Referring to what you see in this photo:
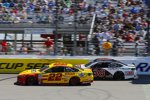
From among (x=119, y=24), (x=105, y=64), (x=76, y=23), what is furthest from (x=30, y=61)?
(x=119, y=24)

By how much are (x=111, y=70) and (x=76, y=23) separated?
5893mm

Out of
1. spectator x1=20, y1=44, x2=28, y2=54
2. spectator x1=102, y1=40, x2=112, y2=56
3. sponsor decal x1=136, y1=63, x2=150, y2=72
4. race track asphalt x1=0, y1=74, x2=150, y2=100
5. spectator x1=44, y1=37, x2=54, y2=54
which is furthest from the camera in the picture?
spectator x1=20, y1=44, x2=28, y2=54

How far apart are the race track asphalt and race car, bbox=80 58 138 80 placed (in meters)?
0.50

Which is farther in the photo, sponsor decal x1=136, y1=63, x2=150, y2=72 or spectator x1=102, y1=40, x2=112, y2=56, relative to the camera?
spectator x1=102, y1=40, x2=112, y2=56

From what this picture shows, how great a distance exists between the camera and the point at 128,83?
81.4 feet

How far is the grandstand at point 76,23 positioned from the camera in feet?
94.2

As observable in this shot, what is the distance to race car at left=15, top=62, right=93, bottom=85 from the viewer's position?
23688 millimetres

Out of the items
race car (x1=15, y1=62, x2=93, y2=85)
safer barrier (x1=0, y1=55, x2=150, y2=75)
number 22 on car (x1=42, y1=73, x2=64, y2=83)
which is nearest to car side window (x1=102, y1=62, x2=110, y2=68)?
race car (x1=15, y1=62, x2=93, y2=85)

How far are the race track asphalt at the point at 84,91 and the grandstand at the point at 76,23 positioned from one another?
13.5 ft

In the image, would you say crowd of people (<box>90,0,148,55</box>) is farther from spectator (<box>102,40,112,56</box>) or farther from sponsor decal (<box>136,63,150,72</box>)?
sponsor decal (<box>136,63,150,72</box>)

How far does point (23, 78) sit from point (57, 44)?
556 cm

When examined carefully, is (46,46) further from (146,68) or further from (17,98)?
(17,98)

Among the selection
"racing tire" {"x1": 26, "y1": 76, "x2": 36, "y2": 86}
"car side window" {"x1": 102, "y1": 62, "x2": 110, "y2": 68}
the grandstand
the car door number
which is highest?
the grandstand

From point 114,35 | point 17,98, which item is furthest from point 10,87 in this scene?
point 114,35
